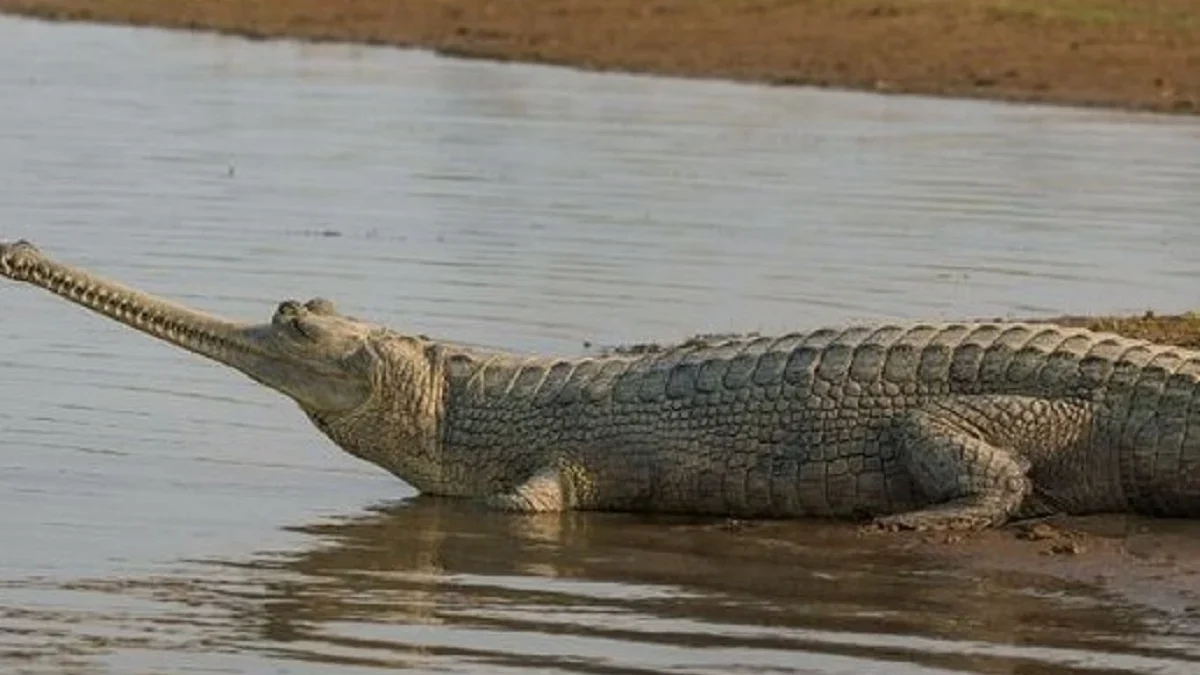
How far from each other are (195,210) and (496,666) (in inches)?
398

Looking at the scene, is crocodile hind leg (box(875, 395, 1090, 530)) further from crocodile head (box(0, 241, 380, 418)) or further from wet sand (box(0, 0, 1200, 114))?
wet sand (box(0, 0, 1200, 114))

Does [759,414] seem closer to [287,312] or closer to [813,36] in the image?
[287,312]

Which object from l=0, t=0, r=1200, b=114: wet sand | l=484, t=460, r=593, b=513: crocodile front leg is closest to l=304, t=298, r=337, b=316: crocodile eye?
l=484, t=460, r=593, b=513: crocodile front leg

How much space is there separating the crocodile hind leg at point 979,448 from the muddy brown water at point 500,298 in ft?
0.96

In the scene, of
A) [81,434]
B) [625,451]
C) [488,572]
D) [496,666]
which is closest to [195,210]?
[81,434]

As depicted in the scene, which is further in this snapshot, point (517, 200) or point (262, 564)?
point (517, 200)

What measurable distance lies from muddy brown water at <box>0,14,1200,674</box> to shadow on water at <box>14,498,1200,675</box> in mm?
17

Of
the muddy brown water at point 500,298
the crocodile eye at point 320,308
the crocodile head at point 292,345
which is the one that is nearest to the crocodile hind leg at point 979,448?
the muddy brown water at point 500,298

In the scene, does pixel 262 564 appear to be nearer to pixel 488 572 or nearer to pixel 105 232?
pixel 488 572

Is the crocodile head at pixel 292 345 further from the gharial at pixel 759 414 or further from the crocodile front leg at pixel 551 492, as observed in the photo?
the crocodile front leg at pixel 551 492

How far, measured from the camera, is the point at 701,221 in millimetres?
17094

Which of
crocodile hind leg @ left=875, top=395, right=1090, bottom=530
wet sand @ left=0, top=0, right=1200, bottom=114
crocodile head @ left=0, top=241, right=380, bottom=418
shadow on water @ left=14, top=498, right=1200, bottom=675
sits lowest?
shadow on water @ left=14, top=498, right=1200, bottom=675

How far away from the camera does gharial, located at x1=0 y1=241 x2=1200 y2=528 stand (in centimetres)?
905

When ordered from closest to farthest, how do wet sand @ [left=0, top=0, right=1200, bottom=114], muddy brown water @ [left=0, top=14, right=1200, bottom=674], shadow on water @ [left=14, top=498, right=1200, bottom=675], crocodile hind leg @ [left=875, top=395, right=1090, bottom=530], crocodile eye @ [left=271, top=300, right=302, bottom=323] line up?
shadow on water @ [left=14, top=498, right=1200, bottom=675] < muddy brown water @ [left=0, top=14, right=1200, bottom=674] < crocodile hind leg @ [left=875, top=395, right=1090, bottom=530] < crocodile eye @ [left=271, top=300, right=302, bottom=323] < wet sand @ [left=0, top=0, right=1200, bottom=114]
